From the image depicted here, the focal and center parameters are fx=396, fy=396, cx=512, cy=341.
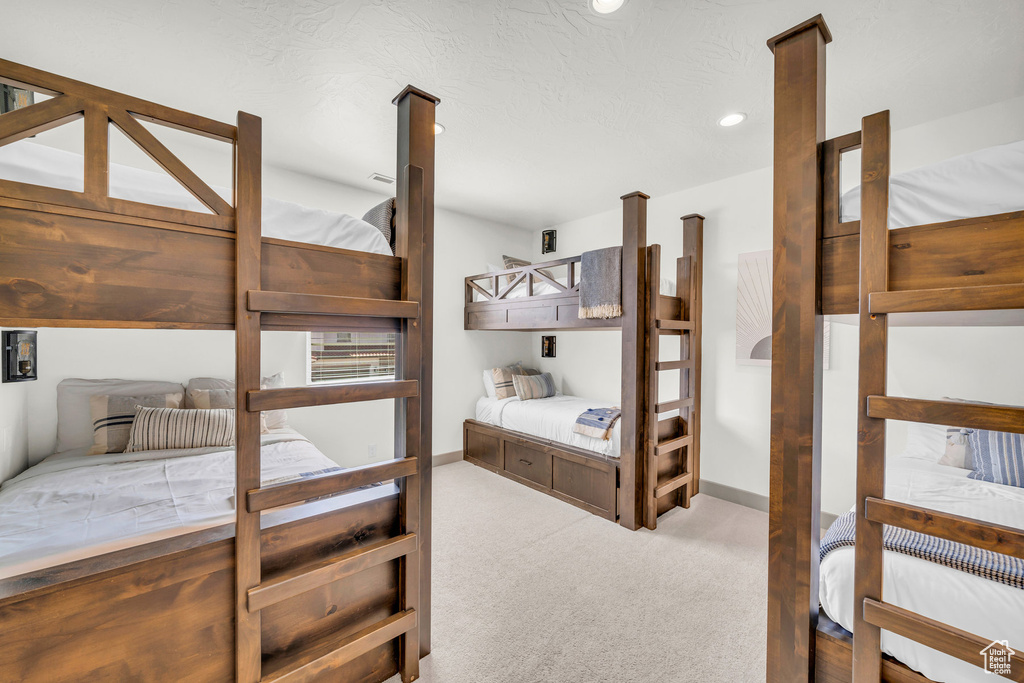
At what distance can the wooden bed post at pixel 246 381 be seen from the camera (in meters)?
1.20

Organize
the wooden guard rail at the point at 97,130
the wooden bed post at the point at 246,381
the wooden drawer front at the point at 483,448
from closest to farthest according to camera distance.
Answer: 1. the wooden guard rail at the point at 97,130
2. the wooden bed post at the point at 246,381
3. the wooden drawer front at the point at 483,448

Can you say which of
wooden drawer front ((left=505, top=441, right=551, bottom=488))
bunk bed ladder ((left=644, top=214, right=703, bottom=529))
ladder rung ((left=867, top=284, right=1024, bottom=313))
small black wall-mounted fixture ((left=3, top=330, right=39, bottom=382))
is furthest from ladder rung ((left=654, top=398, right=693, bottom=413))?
small black wall-mounted fixture ((left=3, top=330, right=39, bottom=382))

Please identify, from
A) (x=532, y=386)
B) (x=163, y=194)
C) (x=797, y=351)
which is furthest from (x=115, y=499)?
(x=532, y=386)

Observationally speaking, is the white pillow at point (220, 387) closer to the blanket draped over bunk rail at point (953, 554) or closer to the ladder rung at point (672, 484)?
the ladder rung at point (672, 484)

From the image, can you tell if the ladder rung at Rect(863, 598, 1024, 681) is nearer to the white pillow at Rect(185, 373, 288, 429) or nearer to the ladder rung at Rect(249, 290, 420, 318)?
the ladder rung at Rect(249, 290, 420, 318)

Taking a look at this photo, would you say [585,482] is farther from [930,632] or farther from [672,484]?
[930,632]

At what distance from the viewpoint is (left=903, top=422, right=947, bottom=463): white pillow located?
7.38ft

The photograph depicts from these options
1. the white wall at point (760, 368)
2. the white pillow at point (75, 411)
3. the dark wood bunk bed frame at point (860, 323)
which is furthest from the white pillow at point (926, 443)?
the white pillow at point (75, 411)

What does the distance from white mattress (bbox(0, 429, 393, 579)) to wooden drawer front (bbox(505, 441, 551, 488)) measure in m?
1.89

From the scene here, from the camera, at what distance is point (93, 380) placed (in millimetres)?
2529

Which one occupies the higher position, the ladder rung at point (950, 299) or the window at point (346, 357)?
the ladder rung at point (950, 299)

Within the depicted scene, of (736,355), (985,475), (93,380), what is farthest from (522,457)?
(93,380)

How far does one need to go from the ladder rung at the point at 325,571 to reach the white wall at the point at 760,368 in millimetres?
2924

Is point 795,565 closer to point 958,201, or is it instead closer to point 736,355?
point 958,201
